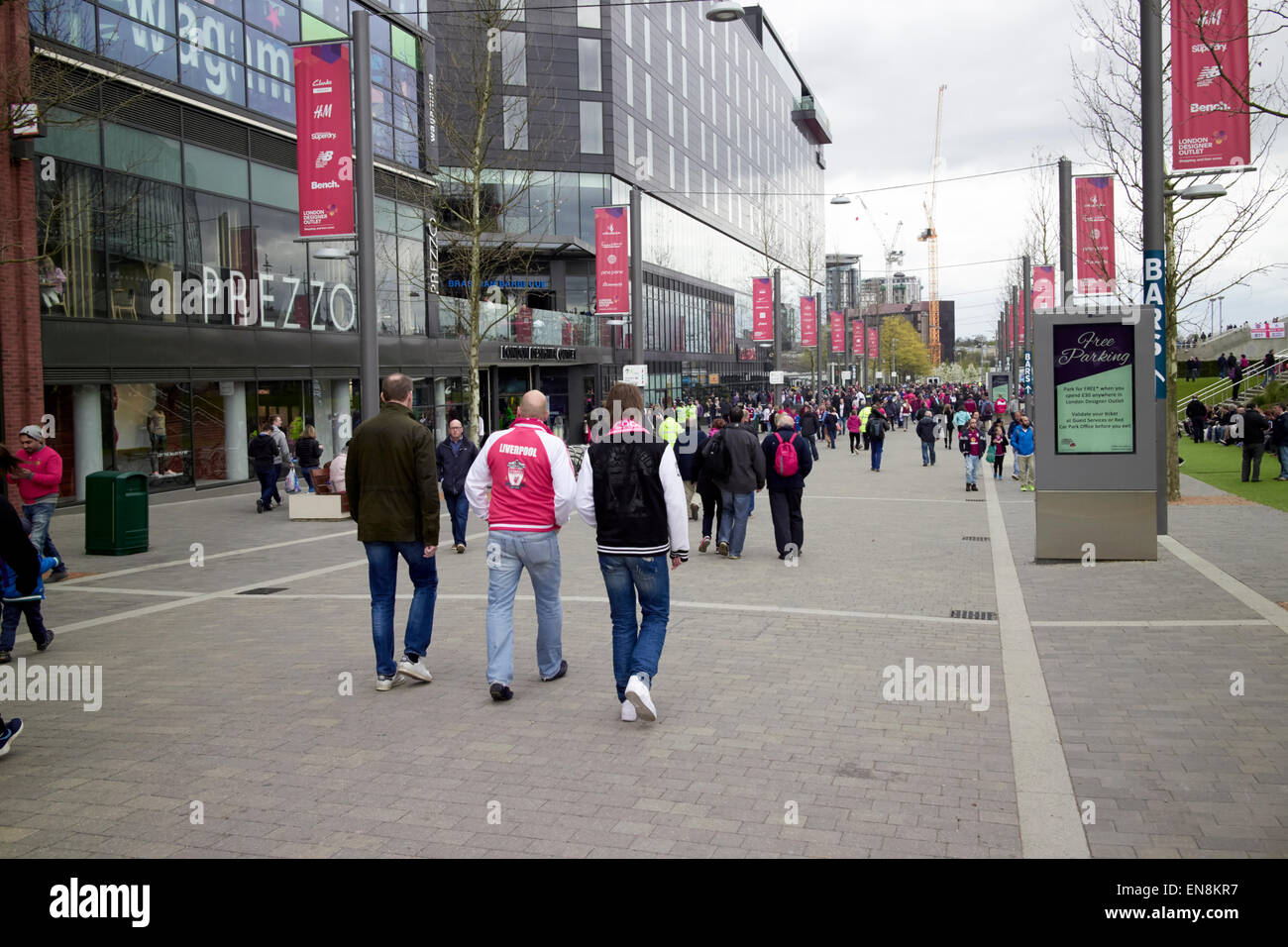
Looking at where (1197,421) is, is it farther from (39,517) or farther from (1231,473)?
(39,517)

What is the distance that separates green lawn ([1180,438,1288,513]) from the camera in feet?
65.6

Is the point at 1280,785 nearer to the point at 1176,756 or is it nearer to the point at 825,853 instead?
the point at 1176,756

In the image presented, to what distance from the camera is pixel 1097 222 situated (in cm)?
2169

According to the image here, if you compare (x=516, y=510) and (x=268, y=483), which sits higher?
(x=516, y=510)

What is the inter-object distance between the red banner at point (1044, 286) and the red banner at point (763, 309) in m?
12.2

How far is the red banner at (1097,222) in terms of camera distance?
21531mm

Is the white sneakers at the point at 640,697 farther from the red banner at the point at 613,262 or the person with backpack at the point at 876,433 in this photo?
the red banner at the point at 613,262

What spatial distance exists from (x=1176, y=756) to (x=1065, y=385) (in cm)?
766

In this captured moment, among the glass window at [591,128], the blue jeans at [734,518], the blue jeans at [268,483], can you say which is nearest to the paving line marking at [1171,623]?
the blue jeans at [734,518]

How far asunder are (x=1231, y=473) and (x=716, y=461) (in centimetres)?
1745

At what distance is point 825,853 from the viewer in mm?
4523

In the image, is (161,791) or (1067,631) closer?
(161,791)

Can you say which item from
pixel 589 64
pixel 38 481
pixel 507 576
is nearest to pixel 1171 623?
pixel 507 576

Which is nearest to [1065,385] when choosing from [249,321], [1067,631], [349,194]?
[1067,631]
